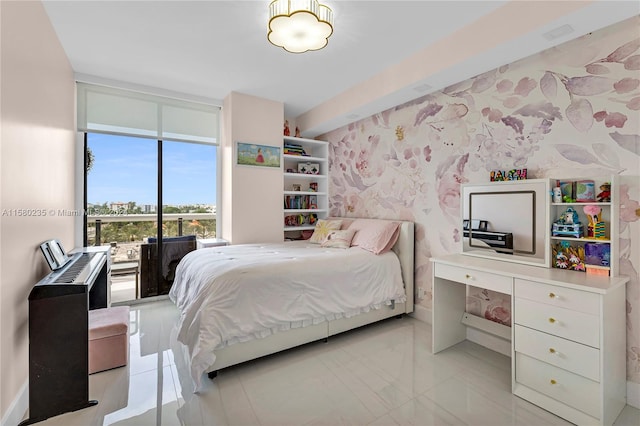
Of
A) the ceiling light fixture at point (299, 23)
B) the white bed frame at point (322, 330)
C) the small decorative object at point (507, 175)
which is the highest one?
the ceiling light fixture at point (299, 23)

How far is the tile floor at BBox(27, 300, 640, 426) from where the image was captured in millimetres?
1704

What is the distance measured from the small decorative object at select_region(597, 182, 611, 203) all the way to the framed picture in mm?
3402

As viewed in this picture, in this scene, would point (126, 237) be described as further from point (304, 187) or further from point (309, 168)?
point (309, 168)

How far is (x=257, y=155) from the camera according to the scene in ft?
13.3

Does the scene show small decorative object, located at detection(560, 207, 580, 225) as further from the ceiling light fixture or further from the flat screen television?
the ceiling light fixture

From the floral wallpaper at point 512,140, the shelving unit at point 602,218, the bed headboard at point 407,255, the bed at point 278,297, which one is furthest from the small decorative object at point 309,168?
the shelving unit at point 602,218

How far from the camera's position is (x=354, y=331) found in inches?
114

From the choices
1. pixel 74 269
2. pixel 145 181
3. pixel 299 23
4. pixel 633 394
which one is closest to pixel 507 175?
pixel 633 394

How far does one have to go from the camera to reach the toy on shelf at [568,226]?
2.01 metres

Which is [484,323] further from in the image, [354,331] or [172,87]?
[172,87]

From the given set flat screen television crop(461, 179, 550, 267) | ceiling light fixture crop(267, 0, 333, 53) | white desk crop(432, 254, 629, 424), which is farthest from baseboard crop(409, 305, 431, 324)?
ceiling light fixture crop(267, 0, 333, 53)

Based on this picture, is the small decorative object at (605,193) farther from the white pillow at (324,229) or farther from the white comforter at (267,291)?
the white pillow at (324,229)

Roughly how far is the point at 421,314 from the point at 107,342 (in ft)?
9.35

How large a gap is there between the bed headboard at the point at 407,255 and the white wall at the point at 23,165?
303 cm
